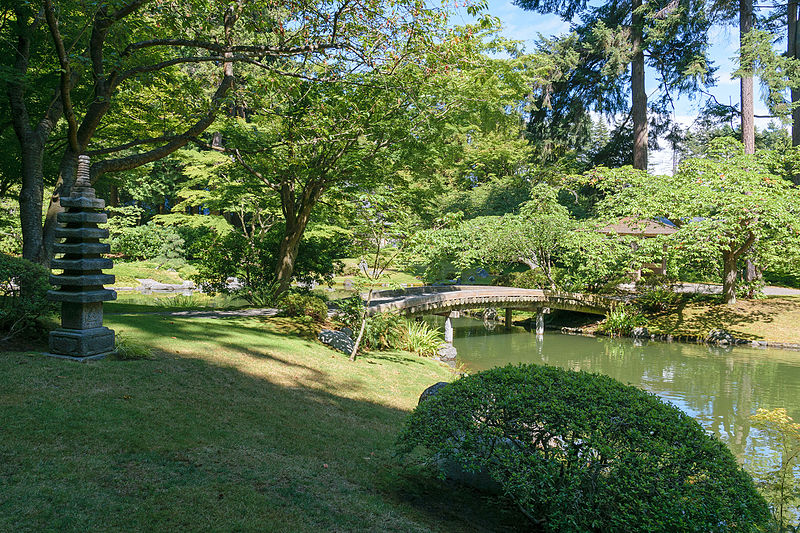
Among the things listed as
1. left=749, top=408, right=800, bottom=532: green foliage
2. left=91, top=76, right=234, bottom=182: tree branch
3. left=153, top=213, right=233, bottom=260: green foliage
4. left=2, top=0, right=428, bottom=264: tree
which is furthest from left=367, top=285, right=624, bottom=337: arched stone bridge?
left=749, top=408, right=800, bottom=532: green foliage

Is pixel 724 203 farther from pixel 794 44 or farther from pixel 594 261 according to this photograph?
pixel 794 44

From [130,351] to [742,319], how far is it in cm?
2029

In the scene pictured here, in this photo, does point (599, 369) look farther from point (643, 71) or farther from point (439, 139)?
point (643, 71)

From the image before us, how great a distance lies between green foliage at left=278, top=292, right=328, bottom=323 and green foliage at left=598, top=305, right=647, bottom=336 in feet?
42.7

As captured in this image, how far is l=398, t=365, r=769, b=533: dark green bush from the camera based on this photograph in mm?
3504

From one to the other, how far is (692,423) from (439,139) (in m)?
10.3

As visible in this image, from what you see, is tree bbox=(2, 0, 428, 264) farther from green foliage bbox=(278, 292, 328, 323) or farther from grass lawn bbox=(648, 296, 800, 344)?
grass lawn bbox=(648, 296, 800, 344)

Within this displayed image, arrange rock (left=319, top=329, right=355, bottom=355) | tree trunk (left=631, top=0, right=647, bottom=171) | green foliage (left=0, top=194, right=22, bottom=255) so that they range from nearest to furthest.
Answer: rock (left=319, top=329, right=355, bottom=355) < tree trunk (left=631, top=0, right=647, bottom=171) < green foliage (left=0, top=194, right=22, bottom=255)

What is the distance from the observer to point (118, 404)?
211 inches

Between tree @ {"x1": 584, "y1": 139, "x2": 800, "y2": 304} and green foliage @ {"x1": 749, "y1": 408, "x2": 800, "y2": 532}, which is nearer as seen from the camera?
green foliage @ {"x1": 749, "y1": 408, "x2": 800, "y2": 532}

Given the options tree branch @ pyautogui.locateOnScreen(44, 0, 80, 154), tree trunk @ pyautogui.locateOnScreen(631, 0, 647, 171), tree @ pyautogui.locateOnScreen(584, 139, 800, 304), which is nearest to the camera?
tree branch @ pyautogui.locateOnScreen(44, 0, 80, 154)

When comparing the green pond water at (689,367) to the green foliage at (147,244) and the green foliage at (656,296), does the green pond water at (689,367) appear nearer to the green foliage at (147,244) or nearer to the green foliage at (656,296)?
the green foliage at (656,296)

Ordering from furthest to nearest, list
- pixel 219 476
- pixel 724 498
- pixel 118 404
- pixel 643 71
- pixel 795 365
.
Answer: pixel 643 71
pixel 795 365
pixel 118 404
pixel 219 476
pixel 724 498

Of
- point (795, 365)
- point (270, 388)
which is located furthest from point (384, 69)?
point (795, 365)
